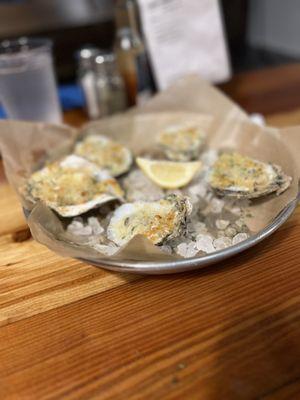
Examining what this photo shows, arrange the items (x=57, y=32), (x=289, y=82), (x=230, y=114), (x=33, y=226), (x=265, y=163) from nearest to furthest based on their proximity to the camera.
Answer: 1. (x=33, y=226)
2. (x=265, y=163)
3. (x=230, y=114)
4. (x=289, y=82)
5. (x=57, y=32)

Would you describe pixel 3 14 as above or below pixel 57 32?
above

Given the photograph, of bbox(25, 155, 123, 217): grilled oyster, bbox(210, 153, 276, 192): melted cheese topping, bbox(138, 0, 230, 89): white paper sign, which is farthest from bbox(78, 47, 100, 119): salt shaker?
bbox(210, 153, 276, 192): melted cheese topping

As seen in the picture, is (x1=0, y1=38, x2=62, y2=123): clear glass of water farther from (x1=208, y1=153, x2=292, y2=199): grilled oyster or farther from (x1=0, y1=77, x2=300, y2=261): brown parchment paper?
(x1=208, y1=153, x2=292, y2=199): grilled oyster

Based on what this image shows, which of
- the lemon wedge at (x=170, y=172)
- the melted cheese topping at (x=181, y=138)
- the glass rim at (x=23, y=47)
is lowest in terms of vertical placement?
the lemon wedge at (x=170, y=172)

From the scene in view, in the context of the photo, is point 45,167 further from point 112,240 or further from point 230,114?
point 230,114

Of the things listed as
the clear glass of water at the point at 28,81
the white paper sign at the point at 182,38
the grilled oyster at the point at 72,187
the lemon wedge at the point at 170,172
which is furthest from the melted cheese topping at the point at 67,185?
the white paper sign at the point at 182,38

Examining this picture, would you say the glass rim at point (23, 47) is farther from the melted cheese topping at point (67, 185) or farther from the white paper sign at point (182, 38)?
the melted cheese topping at point (67, 185)

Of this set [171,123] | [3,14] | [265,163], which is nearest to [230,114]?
[171,123]

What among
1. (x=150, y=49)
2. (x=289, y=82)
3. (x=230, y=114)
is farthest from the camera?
(x=289, y=82)
